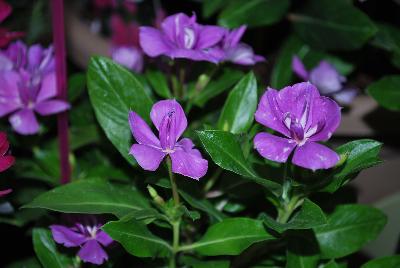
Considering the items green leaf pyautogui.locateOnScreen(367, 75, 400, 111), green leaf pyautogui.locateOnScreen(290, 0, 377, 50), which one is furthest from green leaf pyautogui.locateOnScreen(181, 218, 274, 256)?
green leaf pyautogui.locateOnScreen(290, 0, 377, 50)

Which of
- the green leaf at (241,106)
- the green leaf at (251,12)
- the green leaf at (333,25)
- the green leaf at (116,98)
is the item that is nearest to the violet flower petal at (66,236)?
the green leaf at (116,98)

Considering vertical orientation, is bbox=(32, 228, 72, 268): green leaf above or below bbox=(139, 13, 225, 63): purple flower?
below

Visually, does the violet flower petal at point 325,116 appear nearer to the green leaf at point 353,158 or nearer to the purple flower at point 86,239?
the green leaf at point 353,158

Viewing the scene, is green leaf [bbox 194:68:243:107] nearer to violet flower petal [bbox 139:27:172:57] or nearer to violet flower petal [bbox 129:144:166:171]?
violet flower petal [bbox 139:27:172:57]

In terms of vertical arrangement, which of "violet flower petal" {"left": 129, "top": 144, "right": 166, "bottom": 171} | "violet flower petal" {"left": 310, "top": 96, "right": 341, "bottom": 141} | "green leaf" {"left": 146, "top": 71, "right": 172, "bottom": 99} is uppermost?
"violet flower petal" {"left": 310, "top": 96, "right": 341, "bottom": 141}

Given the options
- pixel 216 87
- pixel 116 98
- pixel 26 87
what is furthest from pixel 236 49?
pixel 26 87

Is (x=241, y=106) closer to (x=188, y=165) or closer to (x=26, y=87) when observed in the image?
(x=188, y=165)
